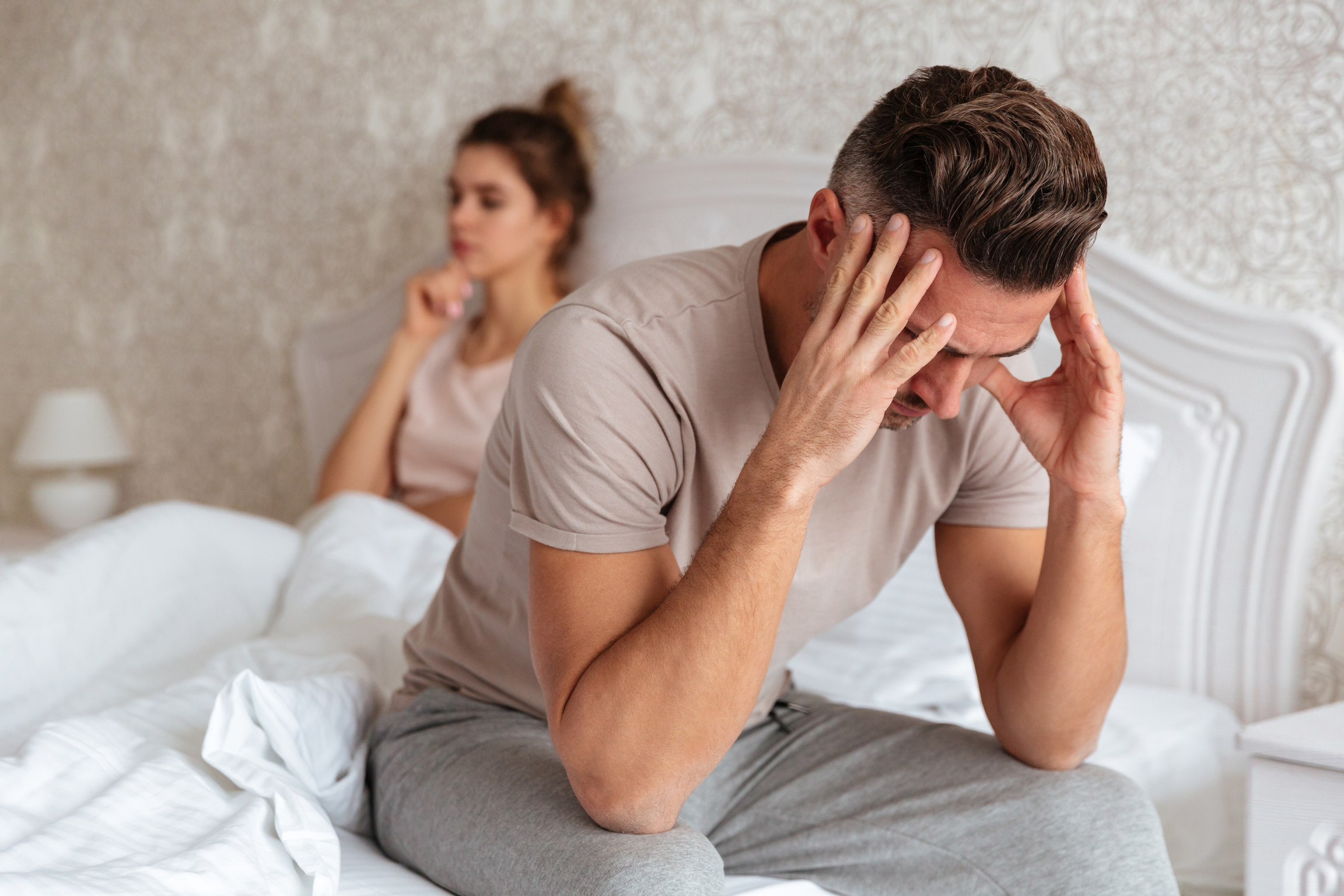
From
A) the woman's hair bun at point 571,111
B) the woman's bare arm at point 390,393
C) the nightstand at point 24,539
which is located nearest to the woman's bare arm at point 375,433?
the woman's bare arm at point 390,393

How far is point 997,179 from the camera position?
36.3 inches

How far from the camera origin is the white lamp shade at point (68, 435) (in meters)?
2.99

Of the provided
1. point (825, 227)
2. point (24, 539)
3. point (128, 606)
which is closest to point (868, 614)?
point (825, 227)

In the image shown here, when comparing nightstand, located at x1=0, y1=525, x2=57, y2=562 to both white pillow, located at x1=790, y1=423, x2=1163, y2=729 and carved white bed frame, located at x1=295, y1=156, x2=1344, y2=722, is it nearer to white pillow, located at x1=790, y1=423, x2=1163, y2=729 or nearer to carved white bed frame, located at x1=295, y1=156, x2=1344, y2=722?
white pillow, located at x1=790, y1=423, x2=1163, y2=729

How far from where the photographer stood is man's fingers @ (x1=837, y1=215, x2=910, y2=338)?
96 centimetres

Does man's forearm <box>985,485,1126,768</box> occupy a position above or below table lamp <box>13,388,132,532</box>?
above

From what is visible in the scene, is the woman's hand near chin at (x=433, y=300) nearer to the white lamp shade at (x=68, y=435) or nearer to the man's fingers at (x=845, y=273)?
the white lamp shade at (x=68, y=435)

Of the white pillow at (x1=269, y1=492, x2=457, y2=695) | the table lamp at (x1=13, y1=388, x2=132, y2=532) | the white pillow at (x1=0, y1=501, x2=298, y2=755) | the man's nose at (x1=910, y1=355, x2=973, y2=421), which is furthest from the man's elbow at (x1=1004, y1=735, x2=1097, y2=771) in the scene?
the table lamp at (x1=13, y1=388, x2=132, y2=532)

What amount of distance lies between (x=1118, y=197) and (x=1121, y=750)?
2.77ft

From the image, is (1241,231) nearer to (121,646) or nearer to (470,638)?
(470,638)

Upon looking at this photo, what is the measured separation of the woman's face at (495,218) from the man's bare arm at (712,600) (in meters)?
1.38

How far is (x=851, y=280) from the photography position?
986mm

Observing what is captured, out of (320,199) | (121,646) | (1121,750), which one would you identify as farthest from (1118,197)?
(320,199)

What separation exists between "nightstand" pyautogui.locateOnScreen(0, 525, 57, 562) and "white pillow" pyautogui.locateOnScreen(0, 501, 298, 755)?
94 centimetres
